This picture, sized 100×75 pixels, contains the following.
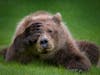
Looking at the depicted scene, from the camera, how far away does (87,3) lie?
6043mm

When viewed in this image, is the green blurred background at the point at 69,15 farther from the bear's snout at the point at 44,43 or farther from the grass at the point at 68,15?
the bear's snout at the point at 44,43

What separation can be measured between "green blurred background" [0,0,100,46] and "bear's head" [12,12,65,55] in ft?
0.65

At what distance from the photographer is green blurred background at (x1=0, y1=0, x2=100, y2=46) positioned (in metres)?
5.83

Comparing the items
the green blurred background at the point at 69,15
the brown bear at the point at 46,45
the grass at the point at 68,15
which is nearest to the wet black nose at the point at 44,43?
the brown bear at the point at 46,45

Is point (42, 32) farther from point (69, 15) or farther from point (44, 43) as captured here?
point (69, 15)

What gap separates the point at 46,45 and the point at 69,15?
85 centimetres

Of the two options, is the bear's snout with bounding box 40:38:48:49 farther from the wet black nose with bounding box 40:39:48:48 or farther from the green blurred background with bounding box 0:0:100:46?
the green blurred background with bounding box 0:0:100:46

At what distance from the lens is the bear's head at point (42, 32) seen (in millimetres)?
5273

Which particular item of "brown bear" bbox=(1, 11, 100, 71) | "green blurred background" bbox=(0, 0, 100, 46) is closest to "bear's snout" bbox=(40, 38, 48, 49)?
"brown bear" bbox=(1, 11, 100, 71)

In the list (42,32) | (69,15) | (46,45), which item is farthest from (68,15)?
(46,45)

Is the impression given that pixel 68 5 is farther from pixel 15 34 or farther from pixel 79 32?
pixel 15 34

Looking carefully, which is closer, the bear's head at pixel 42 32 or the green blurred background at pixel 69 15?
the bear's head at pixel 42 32

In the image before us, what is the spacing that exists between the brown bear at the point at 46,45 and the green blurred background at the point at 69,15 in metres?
0.21

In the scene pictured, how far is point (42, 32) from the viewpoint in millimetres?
5324
